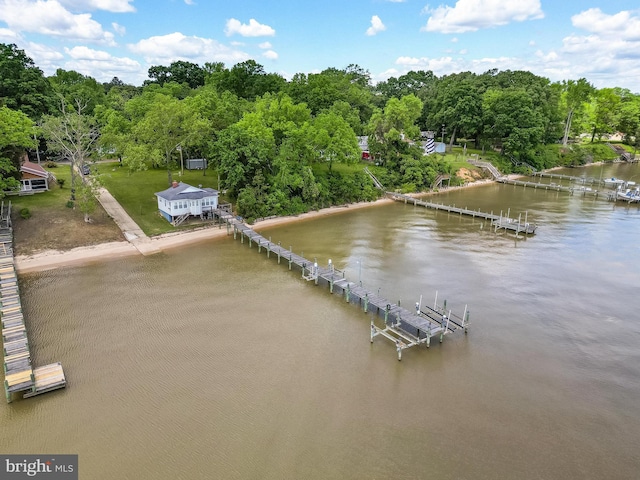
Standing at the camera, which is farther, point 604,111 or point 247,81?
point 604,111

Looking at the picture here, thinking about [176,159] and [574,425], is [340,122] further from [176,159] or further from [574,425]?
[574,425]

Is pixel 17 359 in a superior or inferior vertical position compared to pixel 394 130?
inferior

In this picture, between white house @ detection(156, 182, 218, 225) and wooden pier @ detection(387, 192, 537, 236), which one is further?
wooden pier @ detection(387, 192, 537, 236)

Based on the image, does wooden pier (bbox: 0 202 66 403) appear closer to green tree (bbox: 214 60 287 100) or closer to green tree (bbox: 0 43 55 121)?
green tree (bbox: 0 43 55 121)

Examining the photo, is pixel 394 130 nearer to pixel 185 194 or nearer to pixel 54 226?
pixel 185 194

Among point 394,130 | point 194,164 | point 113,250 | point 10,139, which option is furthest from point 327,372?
point 194,164

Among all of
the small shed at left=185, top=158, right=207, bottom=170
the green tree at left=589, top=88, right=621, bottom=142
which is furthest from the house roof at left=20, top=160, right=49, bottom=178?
the green tree at left=589, top=88, right=621, bottom=142

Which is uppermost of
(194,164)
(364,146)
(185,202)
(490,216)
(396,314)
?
(364,146)

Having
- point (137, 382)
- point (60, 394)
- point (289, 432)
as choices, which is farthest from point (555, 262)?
point (60, 394)
